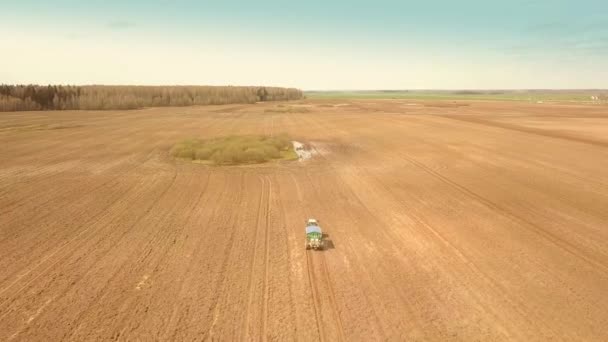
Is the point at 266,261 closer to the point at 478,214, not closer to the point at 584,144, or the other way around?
the point at 478,214

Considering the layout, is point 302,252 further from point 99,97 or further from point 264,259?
point 99,97

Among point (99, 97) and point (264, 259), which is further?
point (99, 97)

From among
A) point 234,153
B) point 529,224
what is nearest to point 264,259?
point 529,224

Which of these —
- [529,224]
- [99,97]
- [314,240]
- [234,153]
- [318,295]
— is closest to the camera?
[318,295]

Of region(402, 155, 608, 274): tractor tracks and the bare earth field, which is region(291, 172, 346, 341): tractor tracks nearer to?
the bare earth field

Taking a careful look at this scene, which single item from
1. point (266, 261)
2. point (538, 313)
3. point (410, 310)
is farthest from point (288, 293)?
point (538, 313)

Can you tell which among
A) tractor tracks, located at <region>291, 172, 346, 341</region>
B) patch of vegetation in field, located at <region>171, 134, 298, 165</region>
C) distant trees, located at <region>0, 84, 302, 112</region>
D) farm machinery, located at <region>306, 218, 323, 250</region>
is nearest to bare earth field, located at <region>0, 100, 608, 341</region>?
tractor tracks, located at <region>291, 172, 346, 341</region>
